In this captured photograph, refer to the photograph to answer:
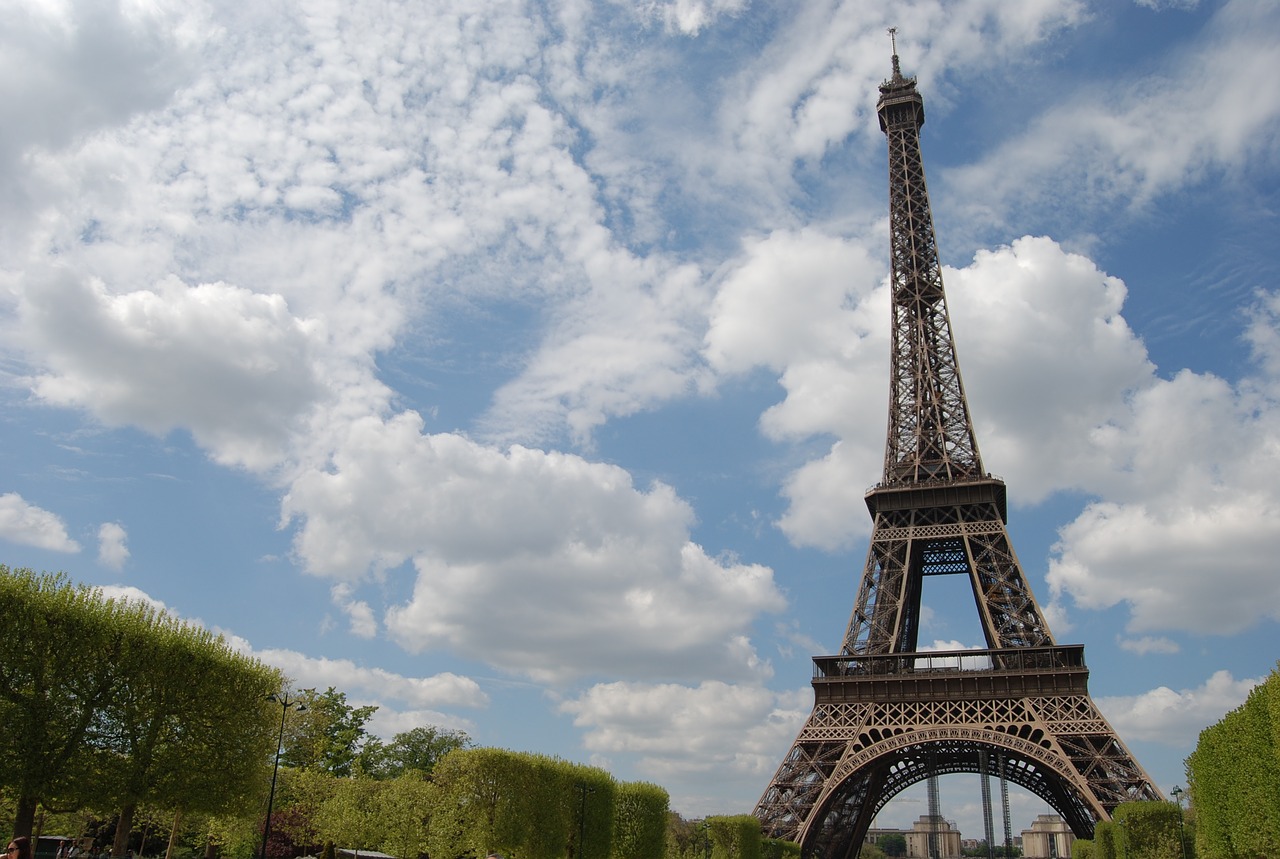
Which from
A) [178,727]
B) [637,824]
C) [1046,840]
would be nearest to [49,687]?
[178,727]

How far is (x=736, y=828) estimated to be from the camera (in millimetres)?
45500

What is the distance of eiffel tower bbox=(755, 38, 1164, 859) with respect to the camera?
4919 centimetres

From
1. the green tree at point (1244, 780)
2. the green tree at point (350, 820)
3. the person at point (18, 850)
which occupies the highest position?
the green tree at point (1244, 780)

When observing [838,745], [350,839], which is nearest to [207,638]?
[350,839]

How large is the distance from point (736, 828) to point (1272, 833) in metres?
22.9

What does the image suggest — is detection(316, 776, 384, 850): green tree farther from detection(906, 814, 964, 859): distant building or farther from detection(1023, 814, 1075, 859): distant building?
detection(1023, 814, 1075, 859): distant building

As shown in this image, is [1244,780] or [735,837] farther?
[735,837]

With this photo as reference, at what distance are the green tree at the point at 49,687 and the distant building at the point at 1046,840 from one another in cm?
17621

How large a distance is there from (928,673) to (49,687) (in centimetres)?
4190

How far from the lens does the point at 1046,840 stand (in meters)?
184

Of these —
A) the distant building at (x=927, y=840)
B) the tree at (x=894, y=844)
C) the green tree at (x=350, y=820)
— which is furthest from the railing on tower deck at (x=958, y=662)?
the tree at (x=894, y=844)

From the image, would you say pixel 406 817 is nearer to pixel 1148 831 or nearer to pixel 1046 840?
pixel 1148 831

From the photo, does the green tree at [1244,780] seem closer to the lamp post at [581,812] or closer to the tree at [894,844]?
the lamp post at [581,812]

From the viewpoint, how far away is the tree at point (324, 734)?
5850 cm
